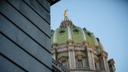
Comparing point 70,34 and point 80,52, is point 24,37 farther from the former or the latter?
point 70,34

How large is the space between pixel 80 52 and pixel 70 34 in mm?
8729

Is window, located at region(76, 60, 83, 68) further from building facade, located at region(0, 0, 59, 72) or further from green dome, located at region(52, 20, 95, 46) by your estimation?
building facade, located at region(0, 0, 59, 72)

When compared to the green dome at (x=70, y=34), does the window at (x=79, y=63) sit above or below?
below

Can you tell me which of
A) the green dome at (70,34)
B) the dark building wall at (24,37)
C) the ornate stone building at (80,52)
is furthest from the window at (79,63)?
the dark building wall at (24,37)

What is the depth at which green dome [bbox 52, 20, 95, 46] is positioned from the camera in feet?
213

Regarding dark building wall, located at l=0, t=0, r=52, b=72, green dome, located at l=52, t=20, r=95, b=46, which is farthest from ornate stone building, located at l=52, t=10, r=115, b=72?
dark building wall, located at l=0, t=0, r=52, b=72

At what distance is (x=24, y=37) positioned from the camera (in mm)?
5754

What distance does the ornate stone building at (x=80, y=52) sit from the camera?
191 feet

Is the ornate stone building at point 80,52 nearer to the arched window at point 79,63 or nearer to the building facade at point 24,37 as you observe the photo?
the arched window at point 79,63

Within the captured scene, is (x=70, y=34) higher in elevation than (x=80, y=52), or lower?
higher

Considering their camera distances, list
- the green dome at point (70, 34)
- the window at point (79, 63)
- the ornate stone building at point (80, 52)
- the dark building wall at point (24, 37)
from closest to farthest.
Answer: the dark building wall at point (24, 37), the window at point (79, 63), the ornate stone building at point (80, 52), the green dome at point (70, 34)

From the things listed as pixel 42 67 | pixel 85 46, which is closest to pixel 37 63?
pixel 42 67

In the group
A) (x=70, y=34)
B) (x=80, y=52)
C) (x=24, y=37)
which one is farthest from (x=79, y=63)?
(x=24, y=37)

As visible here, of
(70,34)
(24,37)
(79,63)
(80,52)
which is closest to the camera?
(24,37)
